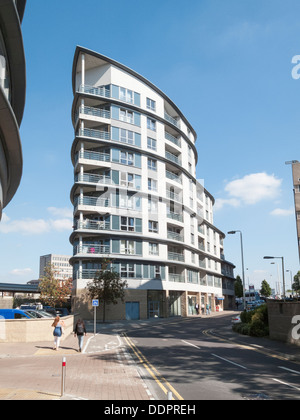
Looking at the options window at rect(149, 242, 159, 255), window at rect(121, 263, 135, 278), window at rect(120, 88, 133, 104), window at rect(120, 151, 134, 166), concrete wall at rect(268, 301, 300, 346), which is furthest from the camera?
window at rect(120, 88, 133, 104)

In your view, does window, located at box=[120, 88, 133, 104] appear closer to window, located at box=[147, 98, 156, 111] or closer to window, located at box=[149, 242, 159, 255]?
window, located at box=[147, 98, 156, 111]

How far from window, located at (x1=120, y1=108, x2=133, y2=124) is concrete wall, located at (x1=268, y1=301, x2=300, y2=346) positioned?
31.0 meters

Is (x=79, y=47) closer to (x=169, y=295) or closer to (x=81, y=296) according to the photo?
(x=81, y=296)

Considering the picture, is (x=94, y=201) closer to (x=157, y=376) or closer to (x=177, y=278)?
(x=177, y=278)

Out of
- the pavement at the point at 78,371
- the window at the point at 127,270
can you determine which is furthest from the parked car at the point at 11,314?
the window at the point at 127,270

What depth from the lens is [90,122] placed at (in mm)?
46094

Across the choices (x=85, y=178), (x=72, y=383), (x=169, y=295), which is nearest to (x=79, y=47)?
(x=85, y=178)

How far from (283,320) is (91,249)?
81.4ft

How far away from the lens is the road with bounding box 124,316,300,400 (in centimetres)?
986

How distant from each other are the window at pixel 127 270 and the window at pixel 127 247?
1407mm

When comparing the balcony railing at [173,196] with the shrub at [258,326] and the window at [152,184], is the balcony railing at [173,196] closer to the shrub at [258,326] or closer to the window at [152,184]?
the window at [152,184]

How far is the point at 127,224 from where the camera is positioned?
4506 centimetres
